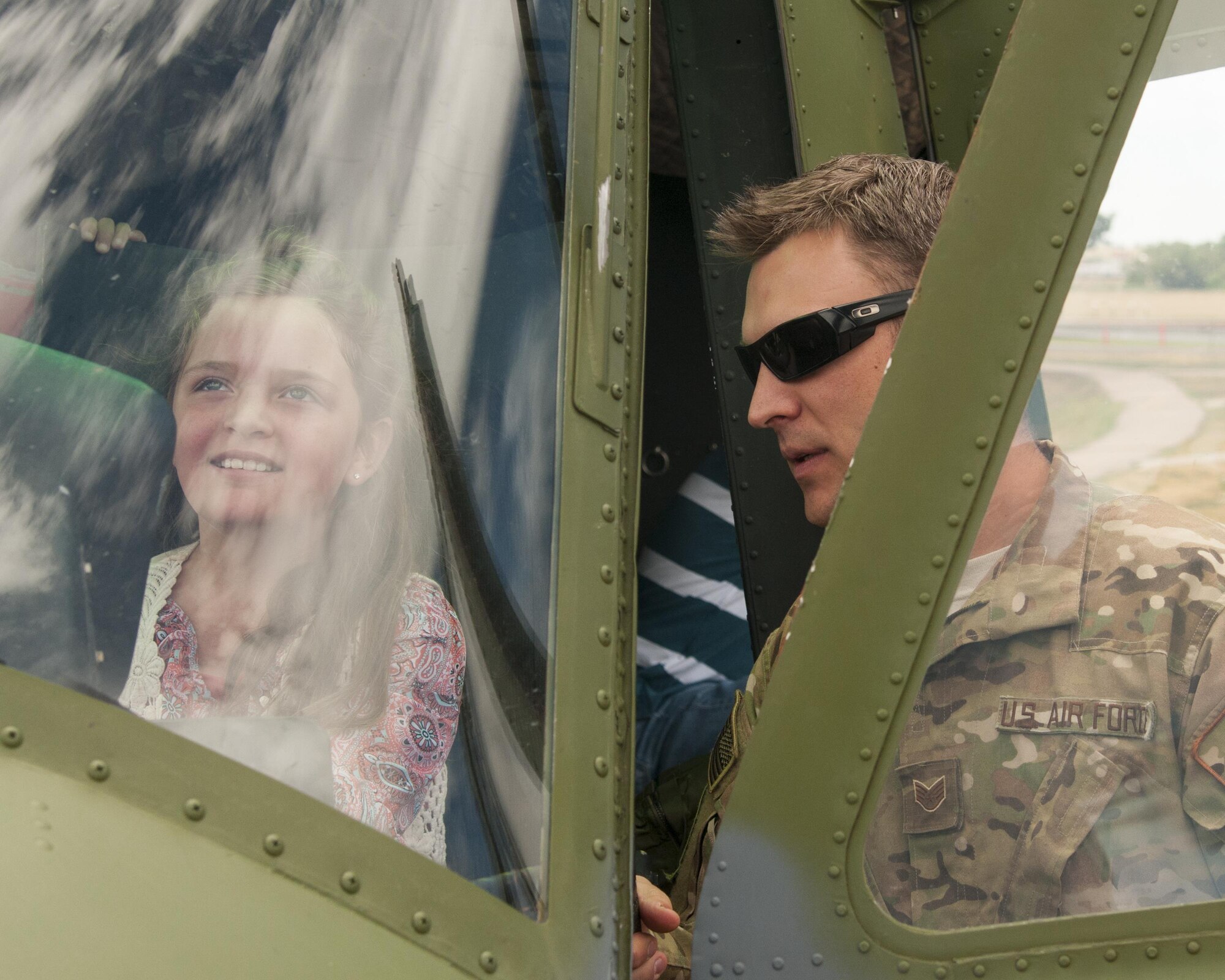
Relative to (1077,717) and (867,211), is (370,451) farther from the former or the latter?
(867,211)

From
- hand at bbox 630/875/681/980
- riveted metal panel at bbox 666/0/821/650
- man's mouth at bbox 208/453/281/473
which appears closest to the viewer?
man's mouth at bbox 208/453/281/473

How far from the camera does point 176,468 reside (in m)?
1.12

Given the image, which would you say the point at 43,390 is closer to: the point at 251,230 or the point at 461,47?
the point at 251,230

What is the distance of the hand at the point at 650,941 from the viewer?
1.49m

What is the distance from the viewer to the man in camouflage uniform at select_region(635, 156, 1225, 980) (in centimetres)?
121

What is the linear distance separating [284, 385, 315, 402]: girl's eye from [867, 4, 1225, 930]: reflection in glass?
70cm

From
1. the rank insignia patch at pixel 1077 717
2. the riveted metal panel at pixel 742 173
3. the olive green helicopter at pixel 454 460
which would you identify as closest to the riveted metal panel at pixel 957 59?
the riveted metal panel at pixel 742 173

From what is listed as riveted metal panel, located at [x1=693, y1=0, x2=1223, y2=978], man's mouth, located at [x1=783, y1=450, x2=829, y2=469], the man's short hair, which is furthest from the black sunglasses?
riveted metal panel, located at [x1=693, y1=0, x2=1223, y2=978]

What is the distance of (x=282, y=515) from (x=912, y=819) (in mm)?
733

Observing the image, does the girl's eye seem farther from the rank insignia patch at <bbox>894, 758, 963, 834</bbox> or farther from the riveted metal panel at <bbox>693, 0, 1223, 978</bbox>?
the rank insignia patch at <bbox>894, 758, 963, 834</bbox>

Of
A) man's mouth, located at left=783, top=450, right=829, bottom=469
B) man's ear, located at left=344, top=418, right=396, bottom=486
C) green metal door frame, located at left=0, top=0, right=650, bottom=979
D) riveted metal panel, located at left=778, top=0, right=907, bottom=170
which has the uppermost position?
riveted metal panel, located at left=778, top=0, right=907, bottom=170

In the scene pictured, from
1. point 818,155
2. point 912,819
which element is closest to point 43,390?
point 912,819

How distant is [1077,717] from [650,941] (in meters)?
0.62

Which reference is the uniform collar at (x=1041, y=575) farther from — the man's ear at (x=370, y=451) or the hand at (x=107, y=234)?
the hand at (x=107, y=234)
